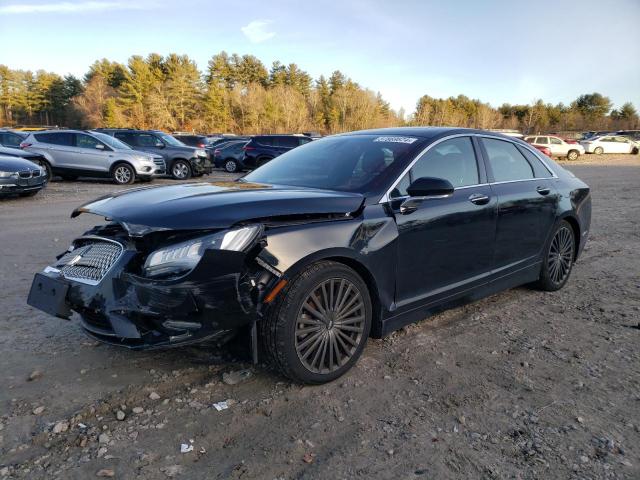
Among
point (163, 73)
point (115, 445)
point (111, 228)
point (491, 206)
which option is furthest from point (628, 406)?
point (163, 73)

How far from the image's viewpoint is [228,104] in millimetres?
71062

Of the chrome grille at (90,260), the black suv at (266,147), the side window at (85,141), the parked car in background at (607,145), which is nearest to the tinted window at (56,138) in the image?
the side window at (85,141)

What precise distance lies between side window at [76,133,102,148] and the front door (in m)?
13.7

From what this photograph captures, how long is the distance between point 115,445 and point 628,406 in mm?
2837

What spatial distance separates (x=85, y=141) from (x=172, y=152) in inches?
126

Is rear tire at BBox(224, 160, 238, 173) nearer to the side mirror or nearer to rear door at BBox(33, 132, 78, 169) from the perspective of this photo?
rear door at BBox(33, 132, 78, 169)

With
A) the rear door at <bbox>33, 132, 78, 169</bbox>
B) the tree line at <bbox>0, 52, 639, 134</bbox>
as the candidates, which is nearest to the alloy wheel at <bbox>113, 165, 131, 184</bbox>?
the rear door at <bbox>33, 132, 78, 169</bbox>

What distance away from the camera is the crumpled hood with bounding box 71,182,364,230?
8.63ft

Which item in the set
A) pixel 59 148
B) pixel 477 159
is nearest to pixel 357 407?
pixel 477 159

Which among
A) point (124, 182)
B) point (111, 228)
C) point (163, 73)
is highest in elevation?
point (163, 73)

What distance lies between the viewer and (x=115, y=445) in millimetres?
2346

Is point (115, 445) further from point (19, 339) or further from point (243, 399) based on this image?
point (19, 339)

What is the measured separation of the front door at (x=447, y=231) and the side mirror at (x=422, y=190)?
0.04 meters

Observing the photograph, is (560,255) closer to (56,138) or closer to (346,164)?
(346,164)
